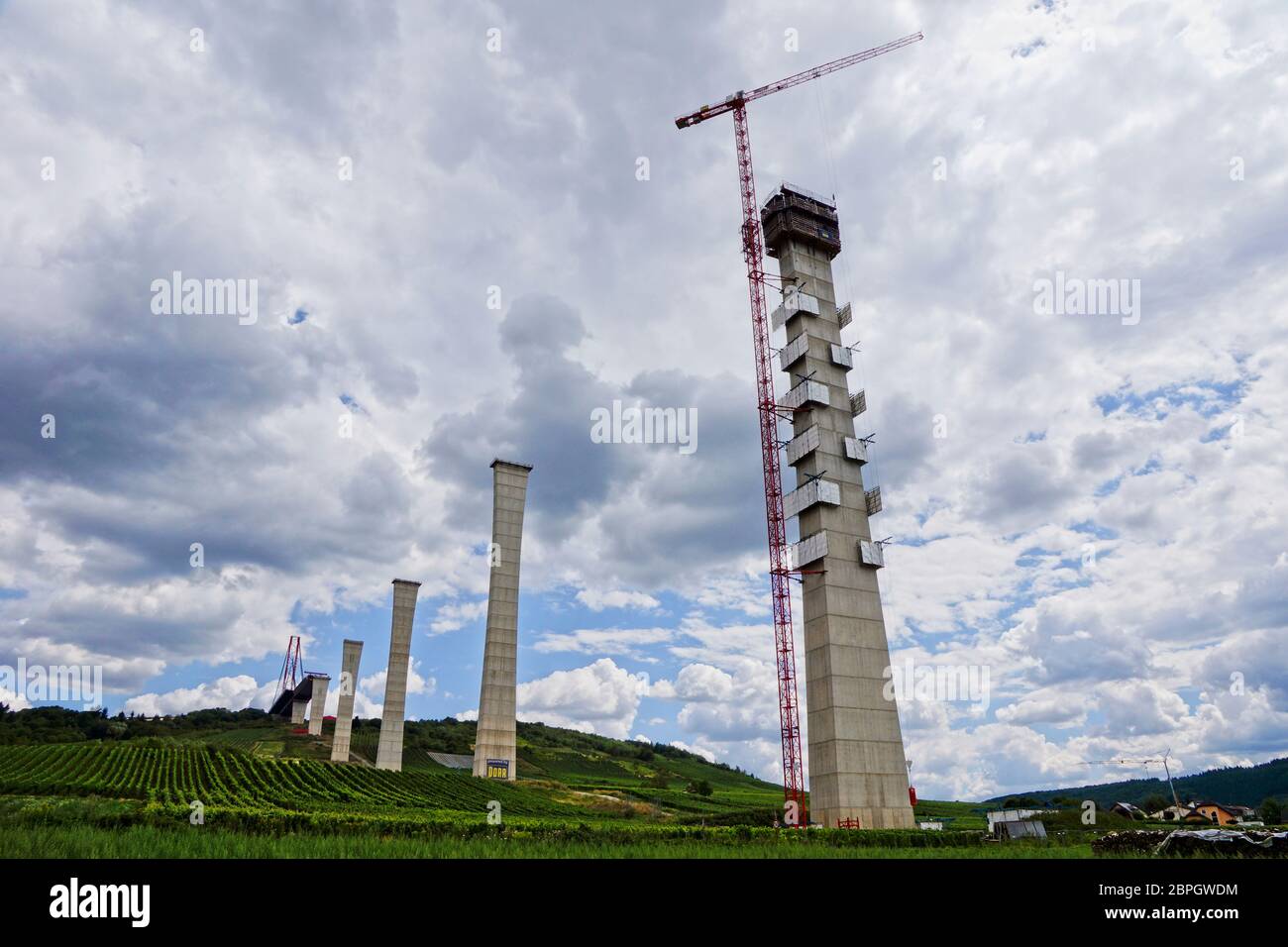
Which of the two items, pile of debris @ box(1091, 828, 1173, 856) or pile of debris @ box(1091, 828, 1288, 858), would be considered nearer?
pile of debris @ box(1091, 828, 1288, 858)

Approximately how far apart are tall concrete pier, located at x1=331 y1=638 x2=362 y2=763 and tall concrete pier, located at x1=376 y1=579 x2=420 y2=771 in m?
7.86

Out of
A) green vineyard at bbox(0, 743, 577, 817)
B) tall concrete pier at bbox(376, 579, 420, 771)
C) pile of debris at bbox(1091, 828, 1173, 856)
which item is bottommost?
pile of debris at bbox(1091, 828, 1173, 856)

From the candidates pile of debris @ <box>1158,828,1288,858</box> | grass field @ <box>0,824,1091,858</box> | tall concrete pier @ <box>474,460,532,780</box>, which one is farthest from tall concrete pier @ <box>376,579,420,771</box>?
pile of debris @ <box>1158,828,1288,858</box>

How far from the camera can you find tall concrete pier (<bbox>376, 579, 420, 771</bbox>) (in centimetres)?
9388

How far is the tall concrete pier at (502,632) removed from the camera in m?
82.9

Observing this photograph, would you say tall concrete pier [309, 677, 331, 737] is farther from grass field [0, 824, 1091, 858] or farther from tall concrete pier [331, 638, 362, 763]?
grass field [0, 824, 1091, 858]

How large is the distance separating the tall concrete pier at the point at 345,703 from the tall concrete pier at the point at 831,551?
65603mm

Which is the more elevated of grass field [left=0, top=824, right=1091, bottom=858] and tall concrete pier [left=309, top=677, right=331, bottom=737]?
tall concrete pier [left=309, top=677, right=331, bottom=737]

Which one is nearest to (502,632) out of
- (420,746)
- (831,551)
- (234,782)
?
(234,782)

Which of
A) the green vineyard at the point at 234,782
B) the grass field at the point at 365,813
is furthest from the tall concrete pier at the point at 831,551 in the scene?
the green vineyard at the point at 234,782

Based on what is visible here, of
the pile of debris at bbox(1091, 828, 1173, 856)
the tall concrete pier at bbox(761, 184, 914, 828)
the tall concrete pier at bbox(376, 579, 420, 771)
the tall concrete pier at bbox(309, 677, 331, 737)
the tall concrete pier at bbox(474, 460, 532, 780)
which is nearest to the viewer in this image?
the pile of debris at bbox(1091, 828, 1173, 856)

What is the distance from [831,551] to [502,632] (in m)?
40.1
